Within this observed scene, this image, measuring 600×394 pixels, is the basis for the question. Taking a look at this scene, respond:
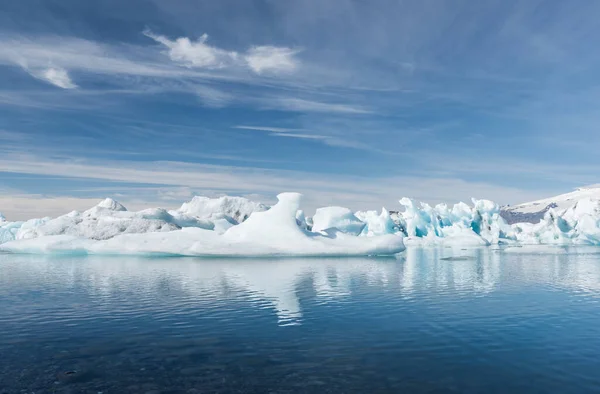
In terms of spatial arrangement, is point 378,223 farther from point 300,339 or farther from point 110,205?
point 300,339

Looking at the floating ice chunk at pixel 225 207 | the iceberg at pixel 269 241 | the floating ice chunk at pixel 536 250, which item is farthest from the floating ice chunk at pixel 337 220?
the floating ice chunk at pixel 225 207

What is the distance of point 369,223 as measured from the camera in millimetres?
105250

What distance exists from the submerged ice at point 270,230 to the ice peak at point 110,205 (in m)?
0.20

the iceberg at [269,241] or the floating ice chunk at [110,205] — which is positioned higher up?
the floating ice chunk at [110,205]

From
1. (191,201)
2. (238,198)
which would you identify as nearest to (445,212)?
(238,198)

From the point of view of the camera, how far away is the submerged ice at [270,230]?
44344 millimetres

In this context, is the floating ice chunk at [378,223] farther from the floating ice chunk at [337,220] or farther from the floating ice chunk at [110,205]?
the floating ice chunk at [110,205]

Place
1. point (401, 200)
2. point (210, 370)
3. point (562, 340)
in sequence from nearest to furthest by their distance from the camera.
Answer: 1. point (210, 370)
2. point (562, 340)
3. point (401, 200)

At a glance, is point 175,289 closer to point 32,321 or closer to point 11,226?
point 32,321

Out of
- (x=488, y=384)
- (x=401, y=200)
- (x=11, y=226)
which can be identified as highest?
A: (x=401, y=200)

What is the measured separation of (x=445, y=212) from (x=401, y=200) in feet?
39.9

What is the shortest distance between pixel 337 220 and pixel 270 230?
13527mm

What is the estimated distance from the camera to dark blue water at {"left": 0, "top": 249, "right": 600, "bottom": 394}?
995cm

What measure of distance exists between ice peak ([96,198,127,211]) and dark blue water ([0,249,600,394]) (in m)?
49.9
